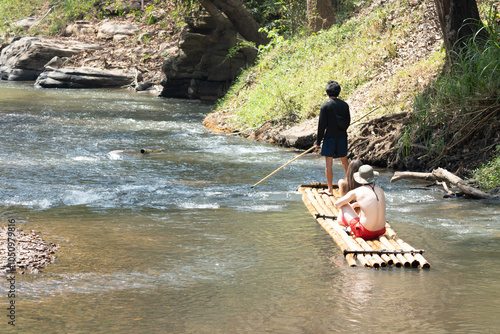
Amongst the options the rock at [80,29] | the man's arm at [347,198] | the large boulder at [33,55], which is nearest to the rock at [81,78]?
the large boulder at [33,55]

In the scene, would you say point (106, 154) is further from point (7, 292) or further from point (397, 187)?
point (7, 292)

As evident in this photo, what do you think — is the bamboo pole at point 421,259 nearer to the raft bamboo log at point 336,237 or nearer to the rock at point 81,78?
the raft bamboo log at point 336,237

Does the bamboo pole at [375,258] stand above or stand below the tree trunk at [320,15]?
below

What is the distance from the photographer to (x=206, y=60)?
25969mm

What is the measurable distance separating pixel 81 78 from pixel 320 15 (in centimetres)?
1437

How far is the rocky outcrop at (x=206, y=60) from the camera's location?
82.8ft

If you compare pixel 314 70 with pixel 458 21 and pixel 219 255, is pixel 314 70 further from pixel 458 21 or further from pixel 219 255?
pixel 219 255

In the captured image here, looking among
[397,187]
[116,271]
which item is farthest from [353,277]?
[397,187]

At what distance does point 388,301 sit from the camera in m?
5.11

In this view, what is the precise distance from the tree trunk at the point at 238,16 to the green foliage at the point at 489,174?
15579mm

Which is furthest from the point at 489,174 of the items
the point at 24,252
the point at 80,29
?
the point at 80,29

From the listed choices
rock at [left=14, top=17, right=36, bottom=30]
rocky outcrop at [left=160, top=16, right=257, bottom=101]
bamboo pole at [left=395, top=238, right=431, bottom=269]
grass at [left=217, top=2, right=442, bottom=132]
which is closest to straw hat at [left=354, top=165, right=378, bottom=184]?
bamboo pole at [left=395, top=238, right=431, bottom=269]

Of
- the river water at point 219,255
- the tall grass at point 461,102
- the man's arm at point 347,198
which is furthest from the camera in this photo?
the tall grass at point 461,102

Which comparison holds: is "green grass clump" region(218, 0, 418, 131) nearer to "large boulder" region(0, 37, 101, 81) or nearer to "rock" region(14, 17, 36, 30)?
"large boulder" region(0, 37, 101, 81)
